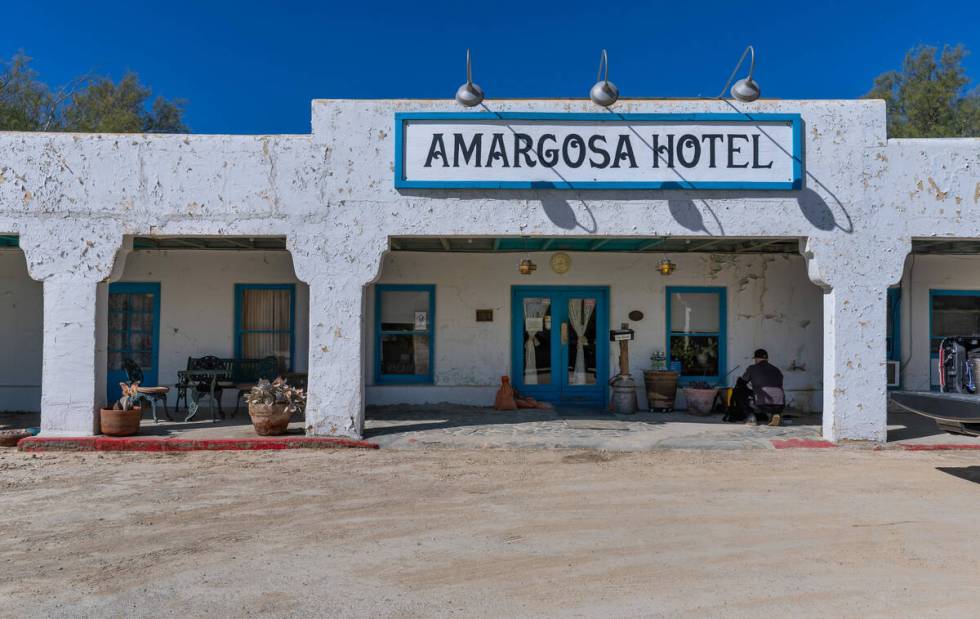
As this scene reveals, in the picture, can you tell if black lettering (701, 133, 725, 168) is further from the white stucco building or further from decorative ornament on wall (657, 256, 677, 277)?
decorative ornament on wall (657, 256, 677, 277)

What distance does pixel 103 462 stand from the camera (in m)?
8.50

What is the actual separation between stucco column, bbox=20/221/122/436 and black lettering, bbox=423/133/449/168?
433 centimetres

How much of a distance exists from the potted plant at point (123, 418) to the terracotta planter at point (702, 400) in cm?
887

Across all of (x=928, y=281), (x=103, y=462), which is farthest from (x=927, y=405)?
(x=103, y=462)

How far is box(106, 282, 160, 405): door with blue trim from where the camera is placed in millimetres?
12734

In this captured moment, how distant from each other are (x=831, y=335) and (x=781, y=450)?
5.58 ft

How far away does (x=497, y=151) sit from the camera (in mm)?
9500

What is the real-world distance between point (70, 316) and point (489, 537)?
710 centimetres

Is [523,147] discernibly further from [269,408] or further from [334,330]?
[269,408]

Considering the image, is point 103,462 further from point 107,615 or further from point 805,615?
point 805,615

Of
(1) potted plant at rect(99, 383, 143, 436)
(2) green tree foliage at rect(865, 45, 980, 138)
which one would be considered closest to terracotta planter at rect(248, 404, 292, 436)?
(1) potted plant at rect(99, 383, 143, 436)

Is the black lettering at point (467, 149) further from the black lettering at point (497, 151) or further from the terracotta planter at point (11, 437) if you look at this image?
the terracotta planter at point (11, 437)

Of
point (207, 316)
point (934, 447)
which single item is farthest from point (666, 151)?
point (207, 316)

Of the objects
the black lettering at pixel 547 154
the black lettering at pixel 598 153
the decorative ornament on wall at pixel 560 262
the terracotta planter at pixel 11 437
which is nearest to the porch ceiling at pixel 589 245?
the decorative ornament on wall at pixel 560 262
